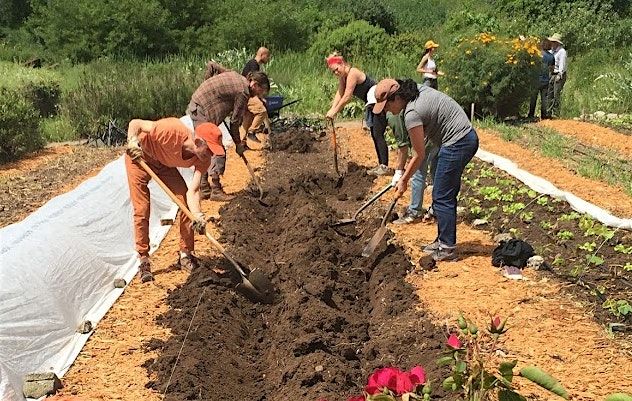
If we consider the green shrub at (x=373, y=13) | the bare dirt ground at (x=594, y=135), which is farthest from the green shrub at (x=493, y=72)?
the green shrub at (x=373, y=13)

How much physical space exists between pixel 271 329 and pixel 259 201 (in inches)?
125

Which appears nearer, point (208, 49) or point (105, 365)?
point (105, 365)

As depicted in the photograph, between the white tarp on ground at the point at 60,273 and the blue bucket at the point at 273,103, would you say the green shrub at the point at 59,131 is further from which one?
the white tarp on ground at the point at 60,273

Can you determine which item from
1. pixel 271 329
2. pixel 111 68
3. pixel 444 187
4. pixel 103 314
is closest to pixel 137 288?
pixel 103 314

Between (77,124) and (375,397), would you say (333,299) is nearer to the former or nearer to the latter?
(375,397)

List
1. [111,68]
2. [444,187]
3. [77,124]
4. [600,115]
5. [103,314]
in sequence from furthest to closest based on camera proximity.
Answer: [111,68]
[600,115]
[77,124]
[444,187]
[103,314]

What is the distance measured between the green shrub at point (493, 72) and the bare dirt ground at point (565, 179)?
2639mm

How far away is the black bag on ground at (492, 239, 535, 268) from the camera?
5.69 meters

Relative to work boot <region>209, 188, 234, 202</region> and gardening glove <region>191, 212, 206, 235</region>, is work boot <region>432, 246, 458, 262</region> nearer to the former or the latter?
gardening glove <region>191, 212, 206, 235</region>

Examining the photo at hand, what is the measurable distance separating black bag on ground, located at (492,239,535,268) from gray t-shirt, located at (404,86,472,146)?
97cm

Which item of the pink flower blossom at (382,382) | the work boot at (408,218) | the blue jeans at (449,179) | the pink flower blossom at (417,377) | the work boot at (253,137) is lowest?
the work boot at (253,137)

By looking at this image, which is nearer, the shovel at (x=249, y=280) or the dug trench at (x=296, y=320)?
the dug trench at (x=296, y=320)

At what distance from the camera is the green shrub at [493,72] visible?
13.5 m

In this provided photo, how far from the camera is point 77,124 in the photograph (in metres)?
13.5
